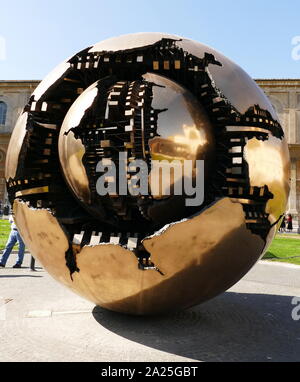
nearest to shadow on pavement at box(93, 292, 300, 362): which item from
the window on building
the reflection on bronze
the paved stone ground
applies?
the paved stone ground

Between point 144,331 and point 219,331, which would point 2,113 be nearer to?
point 144,331

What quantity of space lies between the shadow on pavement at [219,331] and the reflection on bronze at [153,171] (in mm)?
316

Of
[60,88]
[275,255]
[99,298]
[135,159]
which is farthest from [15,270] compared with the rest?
[275,255]

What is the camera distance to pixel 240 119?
3.18m

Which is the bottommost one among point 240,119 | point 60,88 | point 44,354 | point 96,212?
point 44,354

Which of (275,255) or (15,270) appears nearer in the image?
(15,270)

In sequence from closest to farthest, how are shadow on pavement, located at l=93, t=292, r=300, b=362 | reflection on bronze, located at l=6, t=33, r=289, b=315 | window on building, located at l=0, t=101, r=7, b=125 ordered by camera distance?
reflection on bronze, located at l=6, t=33, r=289, b=315, shadow on pavement, located at l=93, t=292, r=300, b=362, window on building, located at l=0, t=101, r=7, b=125

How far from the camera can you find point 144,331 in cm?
366

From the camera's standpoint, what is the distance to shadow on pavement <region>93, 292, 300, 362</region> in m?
3.22

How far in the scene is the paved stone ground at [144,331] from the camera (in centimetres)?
312

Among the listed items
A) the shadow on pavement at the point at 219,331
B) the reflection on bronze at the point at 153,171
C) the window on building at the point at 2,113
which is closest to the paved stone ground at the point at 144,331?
the shadow on pavement at the point at 219,331

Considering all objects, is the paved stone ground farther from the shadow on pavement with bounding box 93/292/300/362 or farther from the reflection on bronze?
the reflection on bronze
